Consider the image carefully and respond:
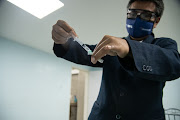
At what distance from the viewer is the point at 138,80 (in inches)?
21.1

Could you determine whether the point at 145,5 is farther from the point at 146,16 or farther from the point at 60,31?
the point at 60,31

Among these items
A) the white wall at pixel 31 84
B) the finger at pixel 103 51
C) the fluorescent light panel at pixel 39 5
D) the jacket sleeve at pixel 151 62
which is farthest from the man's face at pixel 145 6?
the white wall at pixel 31 84

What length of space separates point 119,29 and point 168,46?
1848 millimetres

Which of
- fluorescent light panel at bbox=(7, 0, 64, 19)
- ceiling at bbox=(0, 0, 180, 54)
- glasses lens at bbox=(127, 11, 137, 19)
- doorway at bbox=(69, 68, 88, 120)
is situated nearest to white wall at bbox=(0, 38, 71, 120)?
Answer: ceiling at bbox=(0, 0, 180, 54)

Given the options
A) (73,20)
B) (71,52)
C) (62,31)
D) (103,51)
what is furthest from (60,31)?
(73,20)

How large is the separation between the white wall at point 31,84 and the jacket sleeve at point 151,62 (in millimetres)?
2782

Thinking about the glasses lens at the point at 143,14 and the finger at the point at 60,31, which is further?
the glasses lens at the point at 143,14

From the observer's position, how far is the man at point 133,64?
1.19ft

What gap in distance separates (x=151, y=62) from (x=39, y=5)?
5.30 ft

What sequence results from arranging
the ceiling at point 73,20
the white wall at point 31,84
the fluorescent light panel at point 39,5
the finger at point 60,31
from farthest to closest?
1. the white wall at point 31,84
2. the ceiling at point 73,20
3. the fluorescent light panel at point 39,5
4. the finger at point 60,31

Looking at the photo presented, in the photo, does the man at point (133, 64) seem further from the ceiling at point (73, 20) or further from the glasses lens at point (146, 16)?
the ceiling at point (73, 20)

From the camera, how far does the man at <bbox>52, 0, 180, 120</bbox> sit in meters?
0.36

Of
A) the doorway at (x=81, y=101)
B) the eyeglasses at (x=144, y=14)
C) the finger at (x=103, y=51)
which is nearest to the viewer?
the finger at (x=103, y=51)

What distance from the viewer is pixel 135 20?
0.69m
